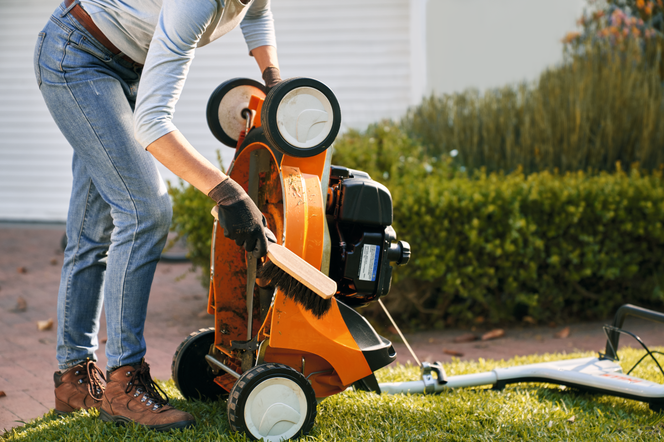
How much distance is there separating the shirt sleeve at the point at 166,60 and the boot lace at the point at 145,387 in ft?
2.82

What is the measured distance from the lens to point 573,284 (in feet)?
14.0

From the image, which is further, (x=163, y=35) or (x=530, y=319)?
(x=530, y=319)

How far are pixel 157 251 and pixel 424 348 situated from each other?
2167mm

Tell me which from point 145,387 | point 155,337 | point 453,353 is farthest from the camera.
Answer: point 155,337

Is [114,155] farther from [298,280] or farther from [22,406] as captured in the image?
[22,406]

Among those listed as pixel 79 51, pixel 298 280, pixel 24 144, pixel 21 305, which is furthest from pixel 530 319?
pixel 24 144

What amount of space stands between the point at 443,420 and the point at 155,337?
90.2 inches

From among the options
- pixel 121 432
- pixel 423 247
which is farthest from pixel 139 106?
pixel 423 247

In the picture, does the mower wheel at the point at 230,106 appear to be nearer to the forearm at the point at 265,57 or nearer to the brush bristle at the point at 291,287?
the forearm at the point at 265,57

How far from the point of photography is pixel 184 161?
187 centimetres

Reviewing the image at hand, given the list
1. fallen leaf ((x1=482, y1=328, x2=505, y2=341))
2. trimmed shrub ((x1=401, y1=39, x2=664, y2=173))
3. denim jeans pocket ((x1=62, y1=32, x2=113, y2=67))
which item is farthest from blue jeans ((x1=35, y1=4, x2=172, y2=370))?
trimmed shrub ((x1=401, y1=39, x2=664, y2=173))

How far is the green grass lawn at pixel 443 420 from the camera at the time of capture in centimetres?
→ 212

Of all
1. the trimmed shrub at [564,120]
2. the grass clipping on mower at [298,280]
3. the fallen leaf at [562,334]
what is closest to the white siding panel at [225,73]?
the trimmed shrub at [564,120]

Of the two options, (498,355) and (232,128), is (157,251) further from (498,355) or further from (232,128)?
(498,355)
